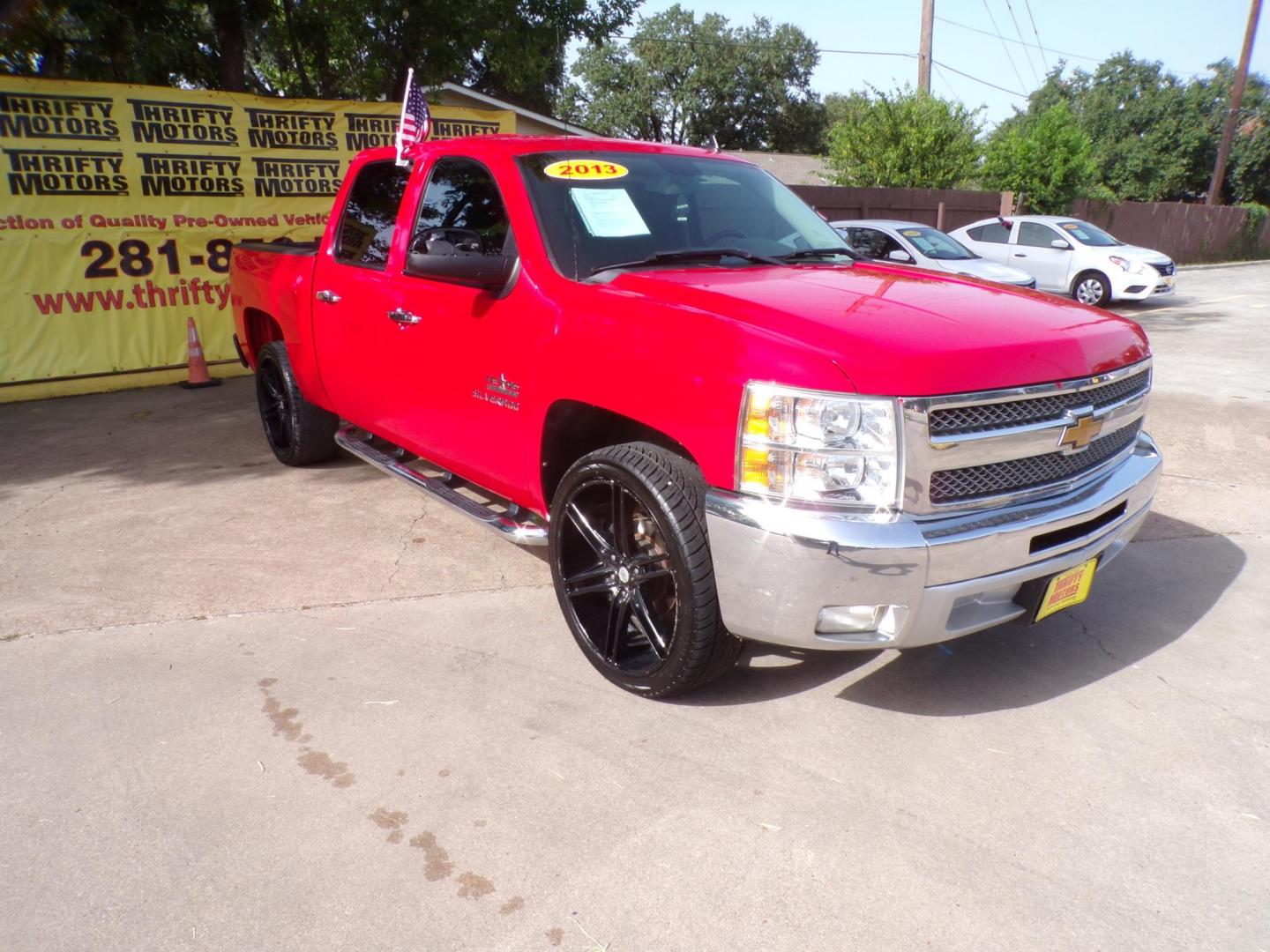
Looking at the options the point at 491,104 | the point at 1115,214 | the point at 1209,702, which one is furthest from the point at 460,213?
the point at 1115,214

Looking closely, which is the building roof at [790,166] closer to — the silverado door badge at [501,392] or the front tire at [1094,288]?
the front tire at [1094,288]

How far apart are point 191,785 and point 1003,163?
22.9 meters

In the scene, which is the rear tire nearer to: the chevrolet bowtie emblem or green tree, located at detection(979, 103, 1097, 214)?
the chevrolet bowtie emblem

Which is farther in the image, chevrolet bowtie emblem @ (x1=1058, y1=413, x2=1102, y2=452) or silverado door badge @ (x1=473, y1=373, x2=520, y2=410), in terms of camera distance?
silverado door badge @ (x1=473, y1=373, x2=520, y2=410)

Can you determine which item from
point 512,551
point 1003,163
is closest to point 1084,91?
point 1003,163

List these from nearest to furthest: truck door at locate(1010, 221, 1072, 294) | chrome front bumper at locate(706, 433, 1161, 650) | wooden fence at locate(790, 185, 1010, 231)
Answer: chrome front bumper at locate(706, 433, 1161, 650) < truck door at locate(1010, 221, 1072, 294) < wooden fence at locate(790, 185, 1010, 231)

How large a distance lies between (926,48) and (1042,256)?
5.22m

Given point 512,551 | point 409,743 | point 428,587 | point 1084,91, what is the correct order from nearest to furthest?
point 409,743, point 428,587, point 512,551, point 1084,91

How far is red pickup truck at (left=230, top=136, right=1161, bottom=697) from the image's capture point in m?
2.74

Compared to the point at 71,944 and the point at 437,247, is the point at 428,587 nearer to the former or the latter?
the point at 437,247

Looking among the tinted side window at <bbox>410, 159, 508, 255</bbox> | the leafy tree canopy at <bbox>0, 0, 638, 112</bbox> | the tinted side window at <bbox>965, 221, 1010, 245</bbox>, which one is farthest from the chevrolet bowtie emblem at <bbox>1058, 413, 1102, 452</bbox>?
the tinted side window at <bbox>965, 221, 1010, 245</bbox>

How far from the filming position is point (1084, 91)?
59.4 metres

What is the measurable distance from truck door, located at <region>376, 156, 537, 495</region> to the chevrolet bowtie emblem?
1.86m

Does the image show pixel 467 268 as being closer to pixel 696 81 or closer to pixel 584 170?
pixel 584 170
